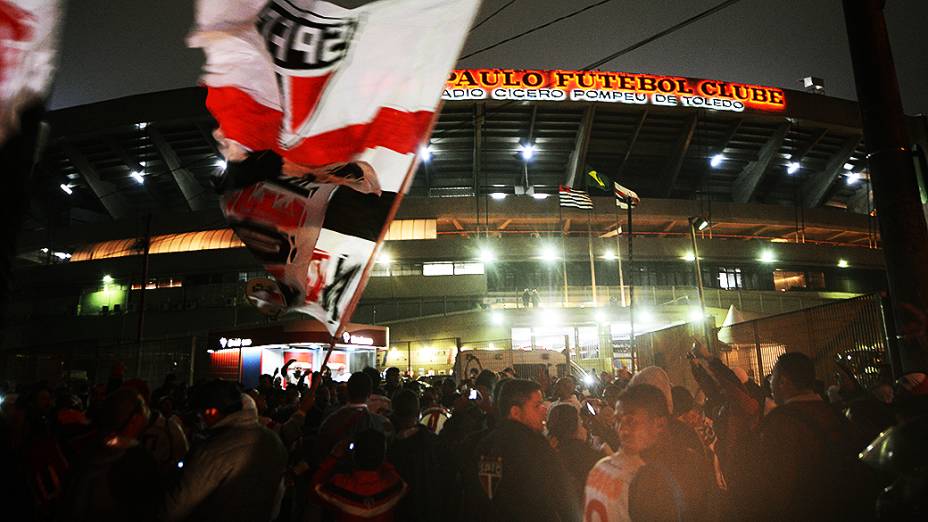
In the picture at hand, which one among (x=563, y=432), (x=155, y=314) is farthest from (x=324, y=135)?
(x=155, y=314)

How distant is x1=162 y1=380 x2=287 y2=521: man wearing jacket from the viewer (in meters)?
3.27

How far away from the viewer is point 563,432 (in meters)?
4.50

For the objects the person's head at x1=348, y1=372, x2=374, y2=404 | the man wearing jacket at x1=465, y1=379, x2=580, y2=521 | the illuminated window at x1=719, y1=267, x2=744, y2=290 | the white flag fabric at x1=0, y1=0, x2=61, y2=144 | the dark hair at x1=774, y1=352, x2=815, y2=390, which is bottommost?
the man wearing jacket at x1=465, y1=379, x2=580, y2=521

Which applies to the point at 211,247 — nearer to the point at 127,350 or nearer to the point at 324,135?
the point at 127,350

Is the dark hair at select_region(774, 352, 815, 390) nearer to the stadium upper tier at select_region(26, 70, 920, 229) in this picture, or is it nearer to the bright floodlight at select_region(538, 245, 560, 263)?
the stadium upper tier at select_region(26, 70, 920, 229)

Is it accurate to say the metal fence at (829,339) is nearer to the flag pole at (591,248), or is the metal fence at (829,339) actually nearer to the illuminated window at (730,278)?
the flag pole at (591,248)

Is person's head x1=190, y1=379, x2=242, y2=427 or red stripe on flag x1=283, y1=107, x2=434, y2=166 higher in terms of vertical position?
red stripe on flag x1=283, y1=107, x2=434, y2=166

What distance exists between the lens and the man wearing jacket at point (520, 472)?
3188mm

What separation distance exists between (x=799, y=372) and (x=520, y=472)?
5.66ft

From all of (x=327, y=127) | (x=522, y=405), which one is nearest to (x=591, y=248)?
(x=327, y=127)

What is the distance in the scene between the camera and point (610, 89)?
38312 mm

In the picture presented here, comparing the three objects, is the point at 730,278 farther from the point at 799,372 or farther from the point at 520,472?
the point at 520,472

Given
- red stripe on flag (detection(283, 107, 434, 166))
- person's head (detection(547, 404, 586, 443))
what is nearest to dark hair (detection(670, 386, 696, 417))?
person's head (detection(547, 404, 586, 443))

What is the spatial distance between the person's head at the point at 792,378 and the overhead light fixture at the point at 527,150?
3853 cm
